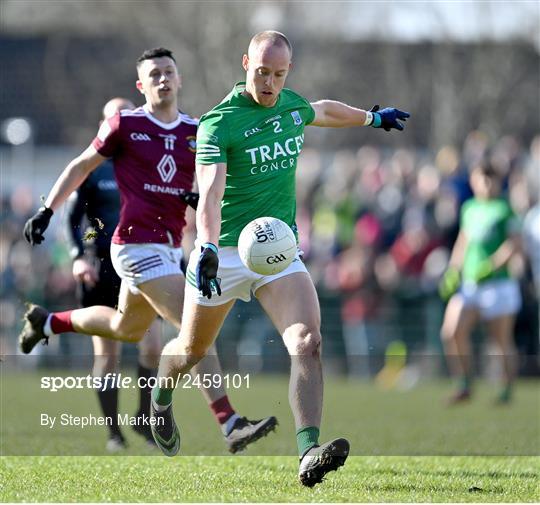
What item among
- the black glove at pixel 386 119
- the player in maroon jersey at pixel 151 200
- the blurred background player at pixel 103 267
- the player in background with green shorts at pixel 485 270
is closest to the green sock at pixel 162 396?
the player in maroon jersey at pixel 151 200

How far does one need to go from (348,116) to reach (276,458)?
7.76 feet

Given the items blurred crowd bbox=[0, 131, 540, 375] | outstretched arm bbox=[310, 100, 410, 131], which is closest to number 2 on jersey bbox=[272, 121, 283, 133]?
outstretched arm bbox=[310, 100, 410, 131]

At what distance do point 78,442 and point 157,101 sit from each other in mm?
2615

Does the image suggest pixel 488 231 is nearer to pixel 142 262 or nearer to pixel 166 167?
pixel 166 167

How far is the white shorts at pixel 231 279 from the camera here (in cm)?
771

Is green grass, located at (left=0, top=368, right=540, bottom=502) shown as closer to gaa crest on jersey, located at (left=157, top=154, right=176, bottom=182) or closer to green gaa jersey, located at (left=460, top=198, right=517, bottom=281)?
gaa crest on jersey, located at (left=157, top=154, right=176, bottom=182)

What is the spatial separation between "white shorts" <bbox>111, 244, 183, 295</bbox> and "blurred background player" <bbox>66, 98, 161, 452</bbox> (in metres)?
0.72

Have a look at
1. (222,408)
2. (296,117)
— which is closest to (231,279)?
(296,117)

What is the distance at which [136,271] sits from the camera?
8.72 metres

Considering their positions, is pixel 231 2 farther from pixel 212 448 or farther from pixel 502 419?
pixel 212 448

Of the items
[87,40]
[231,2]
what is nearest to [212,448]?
[231,2]

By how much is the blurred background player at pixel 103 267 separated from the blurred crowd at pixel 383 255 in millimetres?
8281

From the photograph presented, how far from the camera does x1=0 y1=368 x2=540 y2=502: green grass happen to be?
7215 millimetres

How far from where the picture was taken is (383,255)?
18.7 meters
